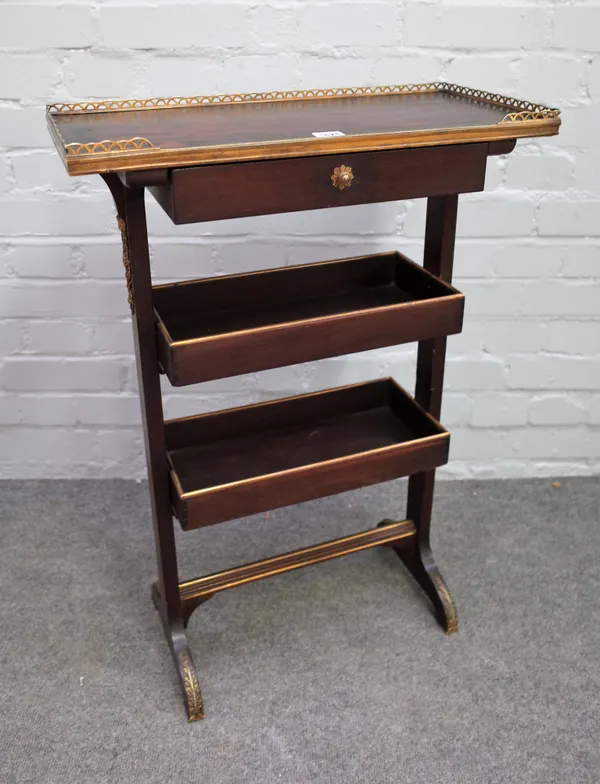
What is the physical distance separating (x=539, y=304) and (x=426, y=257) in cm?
60

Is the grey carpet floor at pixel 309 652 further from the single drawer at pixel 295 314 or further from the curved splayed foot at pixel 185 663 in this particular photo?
the single drawer at pixel 295 314

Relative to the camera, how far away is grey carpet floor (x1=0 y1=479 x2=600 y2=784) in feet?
4.63

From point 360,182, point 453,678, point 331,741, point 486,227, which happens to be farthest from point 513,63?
point 331,741

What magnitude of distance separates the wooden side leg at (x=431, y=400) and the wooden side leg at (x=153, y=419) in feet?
1.77

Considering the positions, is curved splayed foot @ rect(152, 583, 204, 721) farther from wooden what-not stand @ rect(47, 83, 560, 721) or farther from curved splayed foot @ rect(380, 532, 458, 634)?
curved splayed foot @ rect(380, 532, 458, 634)

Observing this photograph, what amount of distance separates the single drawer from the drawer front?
0.19 m

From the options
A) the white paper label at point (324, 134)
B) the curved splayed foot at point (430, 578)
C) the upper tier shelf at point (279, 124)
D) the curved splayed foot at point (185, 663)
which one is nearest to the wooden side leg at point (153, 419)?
the curved splayed foot at point (185, 663)

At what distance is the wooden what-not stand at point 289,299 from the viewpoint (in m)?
1.13

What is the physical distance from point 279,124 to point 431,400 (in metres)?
0.63

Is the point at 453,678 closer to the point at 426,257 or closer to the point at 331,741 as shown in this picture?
the point at 331,741

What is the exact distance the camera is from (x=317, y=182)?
117 centimetres

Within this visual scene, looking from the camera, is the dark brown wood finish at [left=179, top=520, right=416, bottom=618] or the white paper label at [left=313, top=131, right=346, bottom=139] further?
the dark brown wood finish at [left=179, top=520, right=416, bottom=618]

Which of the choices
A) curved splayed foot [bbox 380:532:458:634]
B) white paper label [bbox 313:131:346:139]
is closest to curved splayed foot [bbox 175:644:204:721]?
curved splayed foot [bbox 380:532:458:634]

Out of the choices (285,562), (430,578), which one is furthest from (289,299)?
(430,578)
